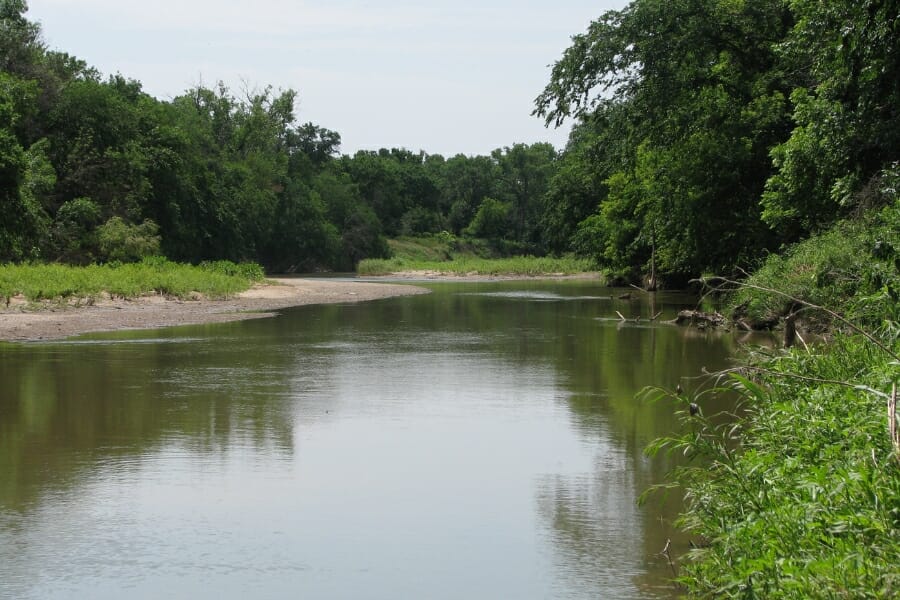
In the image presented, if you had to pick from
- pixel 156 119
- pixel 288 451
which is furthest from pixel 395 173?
pixel 288 451

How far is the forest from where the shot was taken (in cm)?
1973

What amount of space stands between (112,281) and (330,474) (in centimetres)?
2779

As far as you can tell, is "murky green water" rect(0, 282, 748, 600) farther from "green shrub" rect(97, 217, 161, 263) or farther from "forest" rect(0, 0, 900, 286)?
"green shrub" rect(97, 217, 161, 263)

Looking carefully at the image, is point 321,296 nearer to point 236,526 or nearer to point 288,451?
point 288,451

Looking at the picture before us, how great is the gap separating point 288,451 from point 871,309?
705 centimetres

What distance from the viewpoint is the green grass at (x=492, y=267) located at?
87062mm

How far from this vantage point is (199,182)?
2712 inches

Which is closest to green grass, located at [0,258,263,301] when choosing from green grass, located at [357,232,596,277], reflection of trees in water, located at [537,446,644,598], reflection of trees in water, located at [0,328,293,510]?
reflection of trees in water, located at [0,328,293,510]

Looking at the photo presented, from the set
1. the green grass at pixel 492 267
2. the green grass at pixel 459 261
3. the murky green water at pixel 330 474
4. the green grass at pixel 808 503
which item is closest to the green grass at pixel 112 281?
the murky green water at pixel 330 474

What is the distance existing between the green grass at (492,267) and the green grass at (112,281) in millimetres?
40312

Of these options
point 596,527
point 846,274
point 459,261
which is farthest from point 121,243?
point 459,261

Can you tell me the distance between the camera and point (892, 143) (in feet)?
60.1

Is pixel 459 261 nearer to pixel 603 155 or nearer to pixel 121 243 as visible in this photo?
pixel 121 243

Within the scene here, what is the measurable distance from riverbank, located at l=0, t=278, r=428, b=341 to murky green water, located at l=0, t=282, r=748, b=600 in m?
4.58
